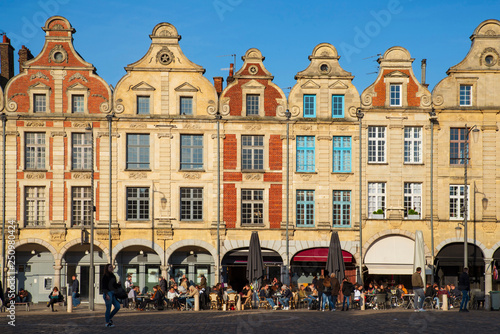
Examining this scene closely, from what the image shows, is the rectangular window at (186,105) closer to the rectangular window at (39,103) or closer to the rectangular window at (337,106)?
the rectangular window at (39,103)

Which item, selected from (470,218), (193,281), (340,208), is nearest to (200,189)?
(193,281)

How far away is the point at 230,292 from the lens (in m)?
34.8

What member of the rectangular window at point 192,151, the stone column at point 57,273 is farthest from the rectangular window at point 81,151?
the stone column at point 57,273

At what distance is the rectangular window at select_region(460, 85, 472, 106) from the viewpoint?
43.7 m

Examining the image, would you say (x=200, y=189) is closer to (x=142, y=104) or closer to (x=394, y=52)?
(x=142, y=104)

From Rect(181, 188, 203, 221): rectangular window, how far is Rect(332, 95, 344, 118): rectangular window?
8.75 m

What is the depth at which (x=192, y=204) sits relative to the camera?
1699 inches

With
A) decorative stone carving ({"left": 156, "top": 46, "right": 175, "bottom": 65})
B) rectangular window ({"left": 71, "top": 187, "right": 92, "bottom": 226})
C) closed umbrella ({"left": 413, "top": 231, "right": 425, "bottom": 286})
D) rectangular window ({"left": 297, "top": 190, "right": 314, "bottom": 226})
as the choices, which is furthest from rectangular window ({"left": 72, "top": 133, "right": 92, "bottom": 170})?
closed umbrella ({"left": 413, "top": 231, "right": 425, "bottom": 286})

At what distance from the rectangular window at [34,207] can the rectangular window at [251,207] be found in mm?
11121

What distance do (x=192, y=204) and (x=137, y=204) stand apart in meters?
3.07

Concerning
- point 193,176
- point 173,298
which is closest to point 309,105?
point 193,176

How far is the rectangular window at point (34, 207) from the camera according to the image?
4256cm

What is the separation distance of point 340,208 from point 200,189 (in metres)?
7.99

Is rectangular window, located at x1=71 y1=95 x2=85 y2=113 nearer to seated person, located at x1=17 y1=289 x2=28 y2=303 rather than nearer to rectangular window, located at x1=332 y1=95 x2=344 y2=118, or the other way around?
seated person, located at x1=17 y1=289 x2=28 y2=303
